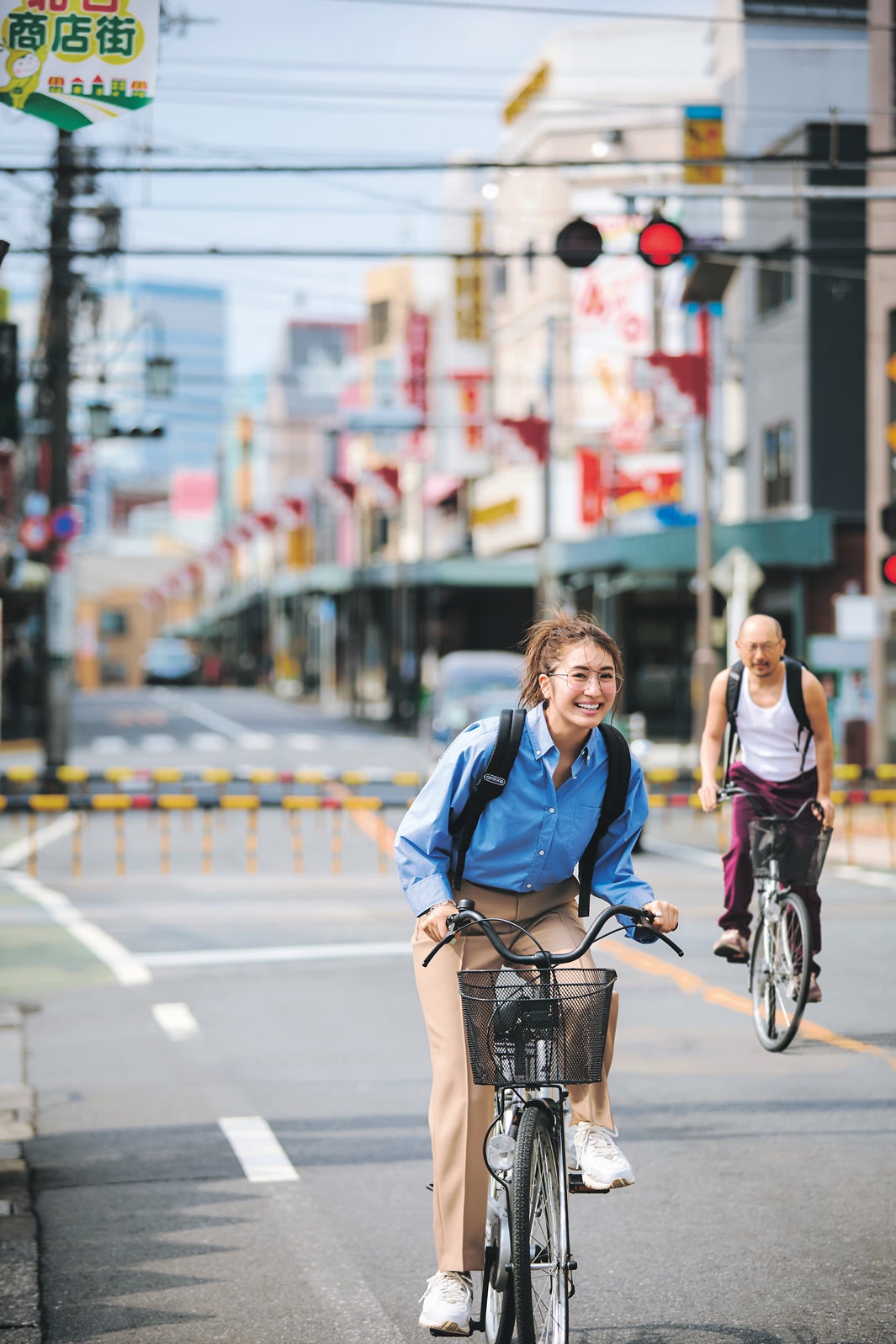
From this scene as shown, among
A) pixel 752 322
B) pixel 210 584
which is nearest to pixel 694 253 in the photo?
pixel 752 322

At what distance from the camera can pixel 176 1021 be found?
11500 millimetres

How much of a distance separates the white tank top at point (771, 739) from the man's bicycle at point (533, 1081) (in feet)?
8.23

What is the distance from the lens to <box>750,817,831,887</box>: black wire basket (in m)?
7.74

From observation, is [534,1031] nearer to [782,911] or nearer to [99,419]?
[782,911]

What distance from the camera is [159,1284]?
6.20 m

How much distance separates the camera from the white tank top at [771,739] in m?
7.38

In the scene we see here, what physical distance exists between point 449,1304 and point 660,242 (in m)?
9.68

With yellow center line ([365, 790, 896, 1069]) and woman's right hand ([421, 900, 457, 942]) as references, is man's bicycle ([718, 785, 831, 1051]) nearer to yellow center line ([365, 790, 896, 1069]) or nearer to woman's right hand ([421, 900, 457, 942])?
yellow center line ([365, 790, 896, 1069])

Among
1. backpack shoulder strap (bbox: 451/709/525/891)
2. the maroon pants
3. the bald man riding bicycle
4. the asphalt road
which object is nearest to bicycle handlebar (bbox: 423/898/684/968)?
backpack shoulder strap (bbox: 451/709/525/891)

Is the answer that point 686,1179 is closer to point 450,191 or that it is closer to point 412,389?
point 412,389

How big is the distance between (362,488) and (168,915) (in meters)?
46.8

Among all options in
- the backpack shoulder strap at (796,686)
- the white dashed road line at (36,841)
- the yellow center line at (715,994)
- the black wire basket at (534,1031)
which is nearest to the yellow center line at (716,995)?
the yellow center line at (715,994)

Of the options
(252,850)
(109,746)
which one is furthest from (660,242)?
(109,746)

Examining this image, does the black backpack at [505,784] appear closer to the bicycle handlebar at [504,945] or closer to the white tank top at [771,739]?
the bicycle handlebar at [504,945]
